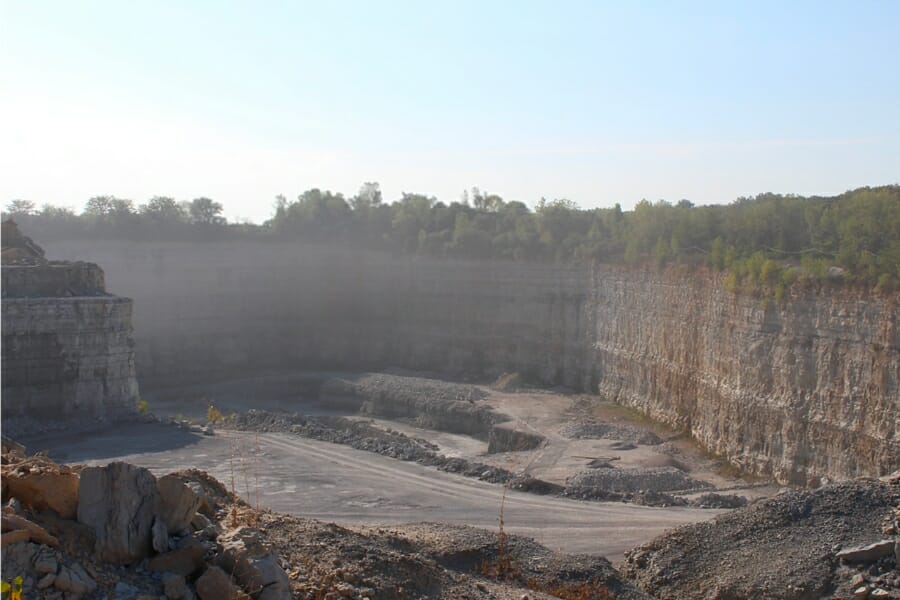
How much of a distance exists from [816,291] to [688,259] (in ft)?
40.4

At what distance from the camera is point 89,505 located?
402 inches

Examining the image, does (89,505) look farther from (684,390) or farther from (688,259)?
(688,259)

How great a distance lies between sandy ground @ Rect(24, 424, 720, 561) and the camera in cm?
2419

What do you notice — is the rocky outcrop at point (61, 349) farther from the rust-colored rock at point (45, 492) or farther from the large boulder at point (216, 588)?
the large boulder at point (216, 588)

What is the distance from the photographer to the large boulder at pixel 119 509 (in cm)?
1003

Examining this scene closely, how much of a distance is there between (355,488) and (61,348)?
46.4ft

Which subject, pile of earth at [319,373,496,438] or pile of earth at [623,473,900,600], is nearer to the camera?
pile of earth at [623,473,900,600]

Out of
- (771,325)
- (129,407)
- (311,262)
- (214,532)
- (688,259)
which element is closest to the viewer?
(214,532)

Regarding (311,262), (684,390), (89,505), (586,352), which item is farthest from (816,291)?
(311,262)

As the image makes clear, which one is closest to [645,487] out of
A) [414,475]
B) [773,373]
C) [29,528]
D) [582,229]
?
[773,373]

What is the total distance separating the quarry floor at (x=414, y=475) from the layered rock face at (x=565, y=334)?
262 centimetres

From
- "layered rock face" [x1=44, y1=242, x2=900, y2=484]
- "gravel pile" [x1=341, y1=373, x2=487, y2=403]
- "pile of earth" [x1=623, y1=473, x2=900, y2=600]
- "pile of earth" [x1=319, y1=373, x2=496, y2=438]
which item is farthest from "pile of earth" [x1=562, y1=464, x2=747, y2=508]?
"gravel pile" [x1=341, y1=373, x2=487, y2=403]

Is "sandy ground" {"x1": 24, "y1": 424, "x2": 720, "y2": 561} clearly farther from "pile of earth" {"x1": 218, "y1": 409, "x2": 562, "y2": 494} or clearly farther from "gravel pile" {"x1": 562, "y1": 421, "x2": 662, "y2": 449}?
"gravel pile" {"x1": 562, "y1": 421, "x2": 662, "y2": 449}

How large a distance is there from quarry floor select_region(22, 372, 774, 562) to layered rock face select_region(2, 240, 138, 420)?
6.40 ft
